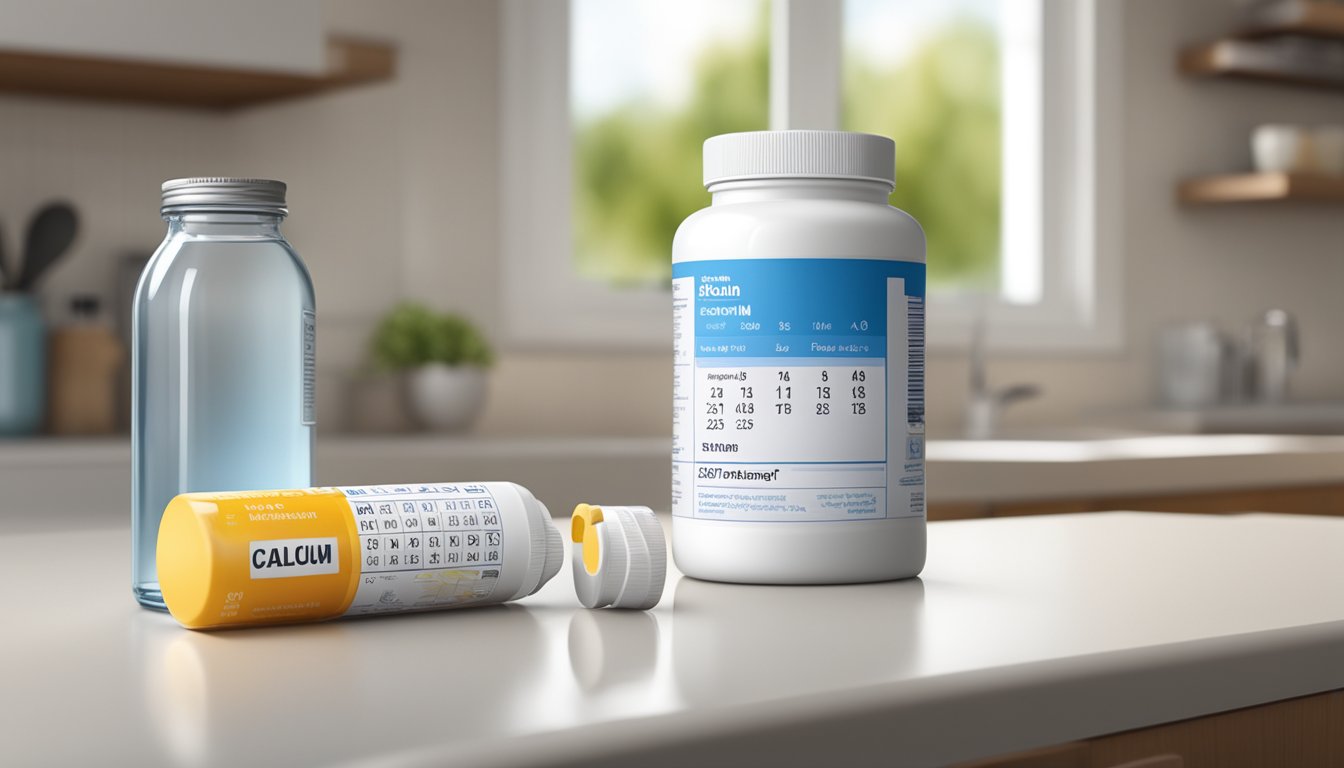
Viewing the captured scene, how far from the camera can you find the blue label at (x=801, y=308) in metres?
0.61

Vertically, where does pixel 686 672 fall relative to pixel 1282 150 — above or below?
below

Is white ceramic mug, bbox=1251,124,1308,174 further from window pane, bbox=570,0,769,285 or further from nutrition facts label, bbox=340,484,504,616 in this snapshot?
nutrition facts label, bbox=340,484,504,616

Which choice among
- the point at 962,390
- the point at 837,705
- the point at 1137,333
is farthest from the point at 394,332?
the point at 837,705

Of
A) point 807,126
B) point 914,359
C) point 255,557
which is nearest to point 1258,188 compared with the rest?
point 807,126

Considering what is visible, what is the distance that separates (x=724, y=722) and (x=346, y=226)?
7.15ft

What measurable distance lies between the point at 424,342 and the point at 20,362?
62 centimetres

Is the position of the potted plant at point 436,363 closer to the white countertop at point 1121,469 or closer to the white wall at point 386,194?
the white wall at point 386,194

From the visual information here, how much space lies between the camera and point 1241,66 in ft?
10.1

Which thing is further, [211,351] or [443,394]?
[443,394]

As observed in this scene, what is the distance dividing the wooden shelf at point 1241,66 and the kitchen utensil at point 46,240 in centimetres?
236

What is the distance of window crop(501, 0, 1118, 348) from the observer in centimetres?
262

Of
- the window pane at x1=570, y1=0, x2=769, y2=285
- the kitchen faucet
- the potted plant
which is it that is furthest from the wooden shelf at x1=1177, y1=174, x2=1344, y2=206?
the potted plant

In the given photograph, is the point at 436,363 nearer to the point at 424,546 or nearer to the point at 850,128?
the point at 850,128

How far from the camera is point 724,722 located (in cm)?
38
